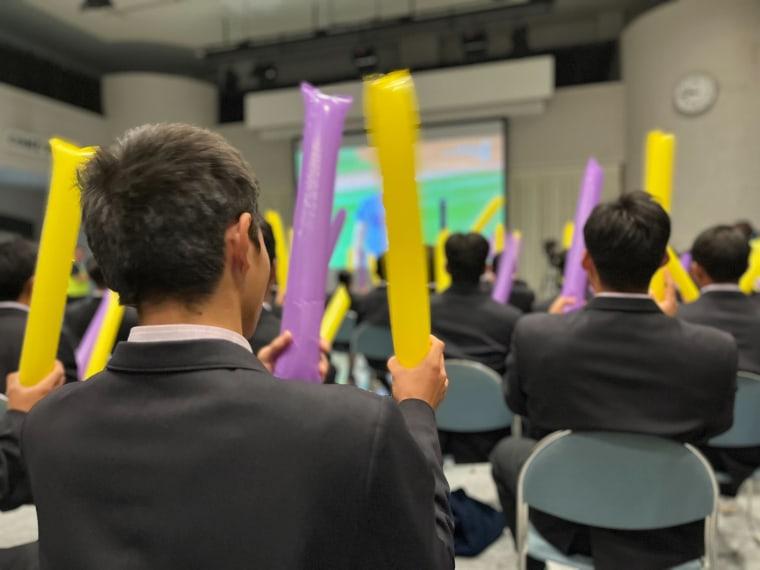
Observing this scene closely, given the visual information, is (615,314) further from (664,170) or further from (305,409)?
(305,409)

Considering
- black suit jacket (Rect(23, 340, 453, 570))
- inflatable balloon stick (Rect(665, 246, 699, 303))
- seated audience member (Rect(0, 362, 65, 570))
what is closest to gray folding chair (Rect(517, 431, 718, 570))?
inflatable balloon stick (Rect(665, 246, 699, 303))

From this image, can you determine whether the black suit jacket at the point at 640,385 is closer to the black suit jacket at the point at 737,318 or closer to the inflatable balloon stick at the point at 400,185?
the black suit jacket at the point at 737,318

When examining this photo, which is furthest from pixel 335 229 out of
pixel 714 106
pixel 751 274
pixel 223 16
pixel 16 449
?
pixel 223 16

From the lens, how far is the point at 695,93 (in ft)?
20.3

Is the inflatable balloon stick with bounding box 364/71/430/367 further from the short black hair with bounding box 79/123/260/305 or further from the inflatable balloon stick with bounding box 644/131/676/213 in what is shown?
the inflatable balloon stick with bounding box 644/131/676/213

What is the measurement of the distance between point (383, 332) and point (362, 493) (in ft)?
8.98

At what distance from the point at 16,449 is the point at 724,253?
2.28 m

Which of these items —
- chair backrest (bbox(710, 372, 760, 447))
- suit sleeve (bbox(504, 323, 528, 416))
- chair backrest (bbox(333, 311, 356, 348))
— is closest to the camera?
suit sleeve (bbox(504, 323, 528, 416))

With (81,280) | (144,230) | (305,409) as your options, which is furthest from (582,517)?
(81,280)

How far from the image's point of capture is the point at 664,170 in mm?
1403

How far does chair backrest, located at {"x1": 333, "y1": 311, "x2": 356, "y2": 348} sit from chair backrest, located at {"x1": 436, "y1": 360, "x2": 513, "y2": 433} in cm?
216

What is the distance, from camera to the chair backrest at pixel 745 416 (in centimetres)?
190

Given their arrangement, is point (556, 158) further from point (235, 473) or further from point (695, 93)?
point (235, 473)

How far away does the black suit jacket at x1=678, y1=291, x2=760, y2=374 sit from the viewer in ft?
7.15
